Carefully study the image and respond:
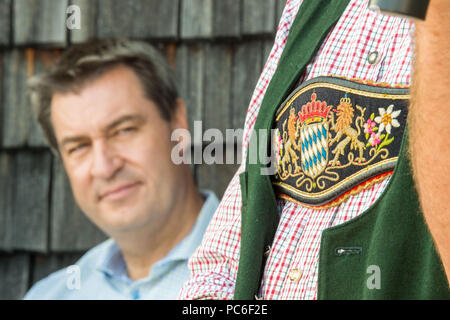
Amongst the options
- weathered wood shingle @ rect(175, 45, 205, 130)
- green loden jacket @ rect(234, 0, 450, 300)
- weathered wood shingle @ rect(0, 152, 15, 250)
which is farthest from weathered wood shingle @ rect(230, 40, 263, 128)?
green loden jacket @ rect(234, 0, 450, 300)

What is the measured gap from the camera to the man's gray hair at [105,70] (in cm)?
246

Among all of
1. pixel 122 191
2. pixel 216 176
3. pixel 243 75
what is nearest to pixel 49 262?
pixel 122 191

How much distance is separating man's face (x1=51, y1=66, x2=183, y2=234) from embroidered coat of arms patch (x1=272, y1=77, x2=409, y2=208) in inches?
49.7

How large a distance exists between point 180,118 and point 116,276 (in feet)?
1.88

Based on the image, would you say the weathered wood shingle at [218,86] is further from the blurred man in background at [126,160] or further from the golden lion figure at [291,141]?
the golden lion figure at [291,141]

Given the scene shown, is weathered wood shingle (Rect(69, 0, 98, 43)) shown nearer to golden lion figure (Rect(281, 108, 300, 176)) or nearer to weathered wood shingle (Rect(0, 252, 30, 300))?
weathered wood shingle (Rect(0, 252, 30, 300))

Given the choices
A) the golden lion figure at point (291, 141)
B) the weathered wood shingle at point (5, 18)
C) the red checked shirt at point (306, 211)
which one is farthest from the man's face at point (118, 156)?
the golden lion figure at point (291, 141)

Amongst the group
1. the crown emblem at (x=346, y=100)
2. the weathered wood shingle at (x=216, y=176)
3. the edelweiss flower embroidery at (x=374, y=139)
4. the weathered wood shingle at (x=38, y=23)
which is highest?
the weathered wood shingle at (x=38, y=23)

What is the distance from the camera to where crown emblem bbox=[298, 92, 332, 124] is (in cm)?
110

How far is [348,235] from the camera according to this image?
1.01 meters

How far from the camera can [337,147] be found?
1.08m

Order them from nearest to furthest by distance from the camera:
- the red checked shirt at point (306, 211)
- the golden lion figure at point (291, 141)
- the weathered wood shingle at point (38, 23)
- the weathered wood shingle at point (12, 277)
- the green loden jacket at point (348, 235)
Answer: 1. the green loden jacket at point (348, 235)
2. the red checked shirt at point (306, 211)
3. the golden lion figure at point (291, 141)
4. the weathered wood shingle at point (38, 23)
5. the weathered wood shingle at point (12, 277)

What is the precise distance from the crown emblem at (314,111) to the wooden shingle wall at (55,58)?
118cm
